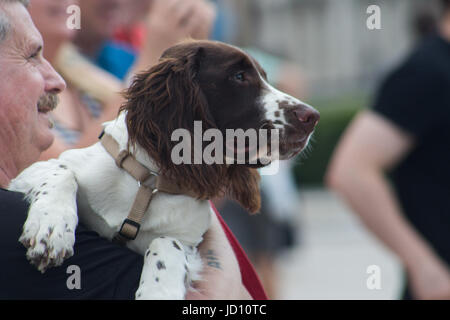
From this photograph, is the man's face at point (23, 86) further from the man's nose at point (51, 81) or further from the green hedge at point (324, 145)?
the green hedge at point (324, 145)

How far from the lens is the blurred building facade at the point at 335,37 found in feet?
80.3

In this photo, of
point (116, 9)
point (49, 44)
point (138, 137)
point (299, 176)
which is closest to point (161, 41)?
point (49, 44)

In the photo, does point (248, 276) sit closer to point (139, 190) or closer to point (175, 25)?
point (139, 190)

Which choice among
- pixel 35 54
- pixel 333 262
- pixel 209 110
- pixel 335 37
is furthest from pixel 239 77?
pixel 335 37

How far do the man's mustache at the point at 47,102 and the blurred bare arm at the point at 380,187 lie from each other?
2185 millimetres

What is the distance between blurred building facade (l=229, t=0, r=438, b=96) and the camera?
2448cm

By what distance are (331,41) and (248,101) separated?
24961 millimetres

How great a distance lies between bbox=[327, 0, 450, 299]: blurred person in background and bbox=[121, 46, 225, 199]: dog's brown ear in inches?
78.5

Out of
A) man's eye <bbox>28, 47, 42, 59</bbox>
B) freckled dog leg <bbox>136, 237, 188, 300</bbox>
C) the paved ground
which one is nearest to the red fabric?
freckled dog leg <bbox>136, 237, 188, 300</bbox>

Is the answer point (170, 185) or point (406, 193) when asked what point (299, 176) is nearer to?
point (406, 193)

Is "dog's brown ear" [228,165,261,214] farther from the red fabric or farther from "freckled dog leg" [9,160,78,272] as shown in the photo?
"freckled dog leg" [9,160,78,272]

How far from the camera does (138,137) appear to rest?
1.83 m

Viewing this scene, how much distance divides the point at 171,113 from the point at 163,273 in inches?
16.6

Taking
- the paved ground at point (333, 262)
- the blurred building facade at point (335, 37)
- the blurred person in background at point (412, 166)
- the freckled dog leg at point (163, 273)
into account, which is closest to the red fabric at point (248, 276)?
the freckled dog leg at point (163, 273)
